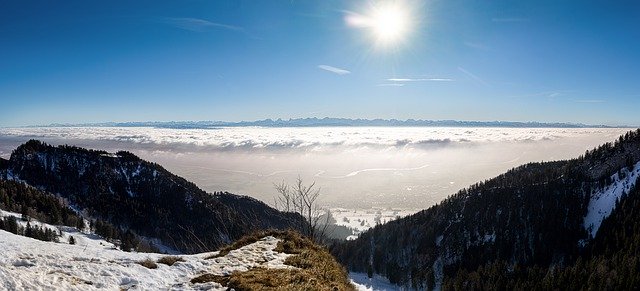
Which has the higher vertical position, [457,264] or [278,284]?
[278,284]

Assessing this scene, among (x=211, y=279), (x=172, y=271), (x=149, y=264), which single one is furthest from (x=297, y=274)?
(x=149, y=264)

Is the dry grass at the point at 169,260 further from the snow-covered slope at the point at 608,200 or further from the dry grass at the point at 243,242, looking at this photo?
the snow-covered slope at the point at 608,200

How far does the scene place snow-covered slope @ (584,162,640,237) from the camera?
189 metres

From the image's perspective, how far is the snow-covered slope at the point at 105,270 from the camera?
1367 centimetres

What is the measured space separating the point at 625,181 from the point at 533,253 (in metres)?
60.3

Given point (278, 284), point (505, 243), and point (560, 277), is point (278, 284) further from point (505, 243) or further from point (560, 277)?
point (505, 243)

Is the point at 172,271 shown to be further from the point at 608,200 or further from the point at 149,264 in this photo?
the point at 608,200

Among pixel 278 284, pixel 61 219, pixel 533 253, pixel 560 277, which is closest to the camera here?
pixel 278 284

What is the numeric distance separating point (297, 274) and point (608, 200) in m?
231

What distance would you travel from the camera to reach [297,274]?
59.2 ft

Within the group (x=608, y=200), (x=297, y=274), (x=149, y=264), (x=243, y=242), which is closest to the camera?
(x=297, y=274)

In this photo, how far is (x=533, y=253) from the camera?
629ft

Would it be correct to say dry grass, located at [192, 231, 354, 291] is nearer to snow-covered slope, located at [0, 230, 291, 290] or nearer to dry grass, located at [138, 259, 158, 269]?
snow-covered slope, located at [0, 230, 291, 290]

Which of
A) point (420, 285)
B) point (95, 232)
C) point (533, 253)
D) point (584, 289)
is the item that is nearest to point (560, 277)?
point (584, 289)
